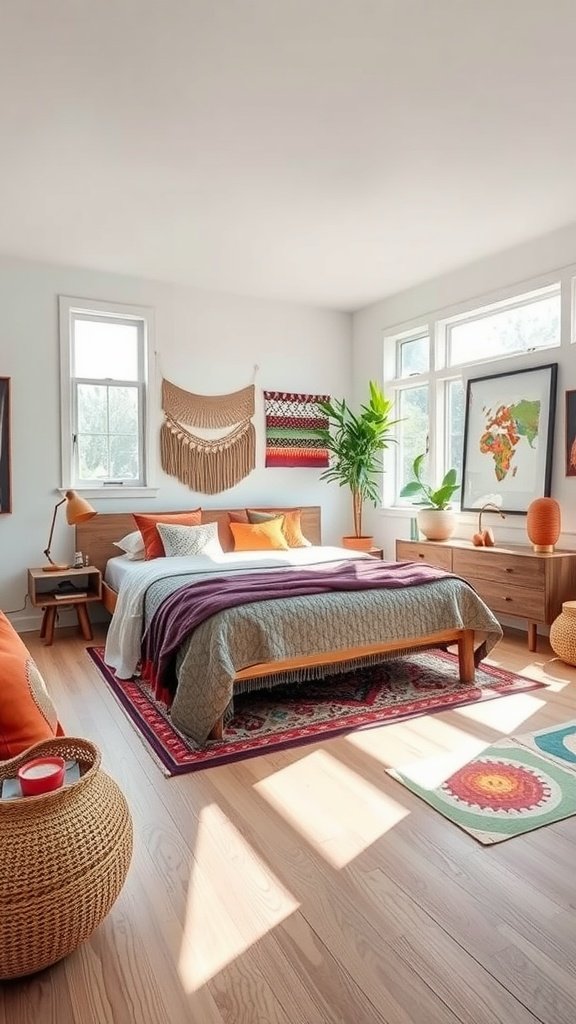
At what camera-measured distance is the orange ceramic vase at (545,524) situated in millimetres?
4008

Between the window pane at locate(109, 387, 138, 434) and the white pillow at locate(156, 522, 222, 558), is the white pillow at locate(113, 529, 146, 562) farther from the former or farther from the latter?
the window pane at locate(109, 387, 138, 434)

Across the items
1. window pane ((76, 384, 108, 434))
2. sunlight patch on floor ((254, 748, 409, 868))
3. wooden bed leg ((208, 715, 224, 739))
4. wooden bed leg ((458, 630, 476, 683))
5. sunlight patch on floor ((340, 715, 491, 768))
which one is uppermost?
window pane ((76, 384, 108, 434))

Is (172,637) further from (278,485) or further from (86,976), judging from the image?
(278,485)

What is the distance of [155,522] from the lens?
15.3 feet

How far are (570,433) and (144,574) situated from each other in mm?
2880

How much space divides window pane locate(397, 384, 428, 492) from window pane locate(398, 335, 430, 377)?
16 centimetres

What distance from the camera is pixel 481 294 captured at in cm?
473

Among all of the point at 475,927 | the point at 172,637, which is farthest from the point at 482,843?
the point at 172,637

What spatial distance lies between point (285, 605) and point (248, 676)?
362mm

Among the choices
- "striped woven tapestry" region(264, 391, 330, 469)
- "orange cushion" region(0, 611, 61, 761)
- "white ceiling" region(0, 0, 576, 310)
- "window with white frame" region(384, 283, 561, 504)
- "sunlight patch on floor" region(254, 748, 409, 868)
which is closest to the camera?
"orange cushion" region(0, 611, 61, 761)

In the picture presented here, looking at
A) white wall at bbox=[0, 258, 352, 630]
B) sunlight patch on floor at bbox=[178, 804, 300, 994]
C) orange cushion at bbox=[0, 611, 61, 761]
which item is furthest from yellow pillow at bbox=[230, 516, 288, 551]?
orange cushion at bbox=[0, 611, 61, 761]

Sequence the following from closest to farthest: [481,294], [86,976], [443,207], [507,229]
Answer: [86,976] < [443,207] < [507,229] < [481,294]

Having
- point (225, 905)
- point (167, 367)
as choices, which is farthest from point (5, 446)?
point (225, 905)

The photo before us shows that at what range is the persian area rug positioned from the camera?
6.79 feet
